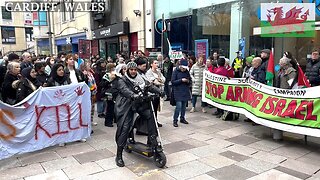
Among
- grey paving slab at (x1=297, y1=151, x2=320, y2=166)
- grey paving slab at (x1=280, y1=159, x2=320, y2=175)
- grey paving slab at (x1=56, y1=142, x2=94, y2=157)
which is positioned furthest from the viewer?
grey paving slab at (x1=56, y1=142, x2=94, y2=157)

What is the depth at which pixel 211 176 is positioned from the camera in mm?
4535

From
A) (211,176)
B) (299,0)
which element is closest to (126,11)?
(299,0)

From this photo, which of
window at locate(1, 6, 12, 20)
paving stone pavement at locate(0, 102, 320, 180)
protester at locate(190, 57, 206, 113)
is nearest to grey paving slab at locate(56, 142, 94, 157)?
paving stone pavement at locate(0, 102, 320, 180)

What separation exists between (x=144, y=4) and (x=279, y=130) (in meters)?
12.1

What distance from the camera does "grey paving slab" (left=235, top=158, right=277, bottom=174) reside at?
4.77 metres

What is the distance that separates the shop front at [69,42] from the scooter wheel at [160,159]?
69.5 feet

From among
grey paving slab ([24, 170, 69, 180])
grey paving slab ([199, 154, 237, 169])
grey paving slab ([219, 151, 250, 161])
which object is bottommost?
grey paving slab ([24, 170, 69, 180])

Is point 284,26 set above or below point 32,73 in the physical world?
above

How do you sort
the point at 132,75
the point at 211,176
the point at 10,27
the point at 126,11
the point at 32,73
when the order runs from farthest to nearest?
the point at 10,27 < the point at 126,11 < the point at 32,73 < the point at 132,75 < the point at 211,176

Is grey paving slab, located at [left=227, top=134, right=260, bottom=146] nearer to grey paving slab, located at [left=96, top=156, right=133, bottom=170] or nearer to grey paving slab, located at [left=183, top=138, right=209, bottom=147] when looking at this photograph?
grey paving slab, located at [left=183, top=138, right=209, bottom=147]

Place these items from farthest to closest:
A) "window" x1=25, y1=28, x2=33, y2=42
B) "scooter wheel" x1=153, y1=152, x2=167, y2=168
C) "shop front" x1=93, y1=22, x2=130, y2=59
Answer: "window" x1=25, y1=28, x2=33, y2=42 → "shop front" x1=93, y1=22, x2=130, y2=59 → "scooter wheel" x1=153, y1=152, x2=167, y2=168

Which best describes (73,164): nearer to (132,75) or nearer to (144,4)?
(132,75)

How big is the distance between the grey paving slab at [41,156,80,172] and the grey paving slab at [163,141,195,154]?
65.9 inches

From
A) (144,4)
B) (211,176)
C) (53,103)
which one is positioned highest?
(144,4)
